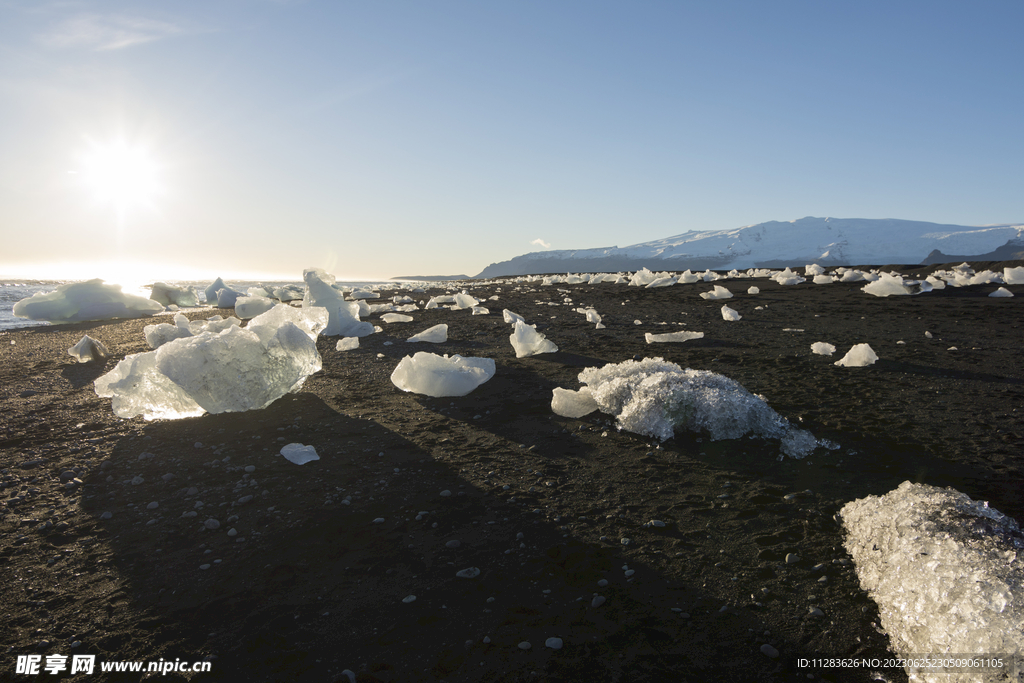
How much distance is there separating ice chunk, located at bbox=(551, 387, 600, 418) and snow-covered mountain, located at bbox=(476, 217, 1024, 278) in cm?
6202

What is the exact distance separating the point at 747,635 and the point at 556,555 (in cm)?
77

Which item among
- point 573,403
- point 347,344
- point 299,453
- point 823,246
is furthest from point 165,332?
point 823,246

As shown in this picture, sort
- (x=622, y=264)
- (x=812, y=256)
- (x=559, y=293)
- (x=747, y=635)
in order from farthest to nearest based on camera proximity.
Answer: (x=622, y=264), (x=812, y=256), (x=559, y=293), (x=747, y=635)

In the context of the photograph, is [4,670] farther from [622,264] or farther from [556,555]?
[622,264]

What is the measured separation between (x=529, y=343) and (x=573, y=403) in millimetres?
2096

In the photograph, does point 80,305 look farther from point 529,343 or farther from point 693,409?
point 693,409

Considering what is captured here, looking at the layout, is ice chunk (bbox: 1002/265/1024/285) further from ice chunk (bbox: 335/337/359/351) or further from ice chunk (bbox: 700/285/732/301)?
ice chunk (bbox: 335/337/359/351)

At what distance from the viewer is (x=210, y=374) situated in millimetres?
3719

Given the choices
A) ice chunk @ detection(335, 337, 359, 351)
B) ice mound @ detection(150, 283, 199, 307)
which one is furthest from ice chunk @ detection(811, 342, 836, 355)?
ice mound @ detection(150, 283, 199, 307)

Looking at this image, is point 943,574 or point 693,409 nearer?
point 943,574

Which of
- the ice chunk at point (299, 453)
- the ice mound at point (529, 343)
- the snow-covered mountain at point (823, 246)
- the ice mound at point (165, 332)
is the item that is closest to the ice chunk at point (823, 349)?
the ice mound at point (529, 343)

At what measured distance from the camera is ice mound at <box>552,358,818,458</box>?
10.6 ft

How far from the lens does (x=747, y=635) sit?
5.48 feet

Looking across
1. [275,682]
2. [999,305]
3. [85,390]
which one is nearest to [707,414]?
[275,682]
